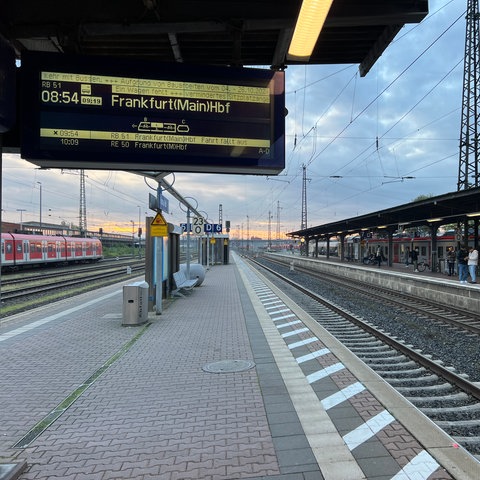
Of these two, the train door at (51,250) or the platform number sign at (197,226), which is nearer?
the platform number sign at (197,226)

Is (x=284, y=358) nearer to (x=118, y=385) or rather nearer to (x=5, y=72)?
(x=118, y=385)

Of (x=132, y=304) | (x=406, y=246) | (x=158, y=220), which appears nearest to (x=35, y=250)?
(x=158, y=220)

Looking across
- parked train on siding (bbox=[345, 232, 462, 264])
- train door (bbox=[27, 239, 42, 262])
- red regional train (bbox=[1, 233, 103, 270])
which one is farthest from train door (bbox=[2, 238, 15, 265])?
parked train on siding (bbox=[345, 232, 462, 264])

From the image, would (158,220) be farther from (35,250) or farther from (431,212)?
(35,250)

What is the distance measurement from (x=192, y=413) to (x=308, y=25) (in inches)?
154

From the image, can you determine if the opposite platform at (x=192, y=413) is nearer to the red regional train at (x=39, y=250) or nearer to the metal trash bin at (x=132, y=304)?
the metal trash bin at (x=132, y=304)

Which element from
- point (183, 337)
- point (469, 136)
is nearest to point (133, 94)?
point (183, 337)

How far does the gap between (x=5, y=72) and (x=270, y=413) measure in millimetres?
3986

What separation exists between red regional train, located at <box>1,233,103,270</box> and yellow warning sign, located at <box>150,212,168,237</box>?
1786 cm

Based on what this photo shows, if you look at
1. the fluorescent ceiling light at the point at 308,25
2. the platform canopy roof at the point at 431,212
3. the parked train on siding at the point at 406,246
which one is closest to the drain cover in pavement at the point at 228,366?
the fluorescent ceiling light at the point at 308,25

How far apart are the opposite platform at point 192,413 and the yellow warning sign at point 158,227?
3.09 metres

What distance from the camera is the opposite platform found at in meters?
3.37

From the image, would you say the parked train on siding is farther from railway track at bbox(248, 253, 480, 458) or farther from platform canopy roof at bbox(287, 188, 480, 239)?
railway track at bbox(248, 253, 480, 458)

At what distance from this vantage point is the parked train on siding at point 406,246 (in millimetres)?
28516
